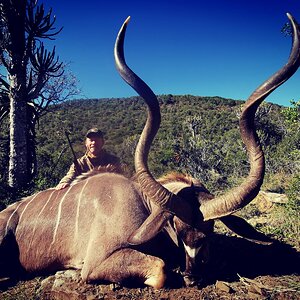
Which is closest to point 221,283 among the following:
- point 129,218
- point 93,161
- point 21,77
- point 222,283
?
point 222,283

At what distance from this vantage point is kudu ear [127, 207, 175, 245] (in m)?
2.85

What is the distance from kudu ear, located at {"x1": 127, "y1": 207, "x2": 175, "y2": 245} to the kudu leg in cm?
20

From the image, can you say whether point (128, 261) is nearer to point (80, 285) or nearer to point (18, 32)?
point (80, 285)

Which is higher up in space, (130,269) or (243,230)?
(243,230)

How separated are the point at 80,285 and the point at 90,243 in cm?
39

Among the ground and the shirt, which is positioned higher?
the shirt

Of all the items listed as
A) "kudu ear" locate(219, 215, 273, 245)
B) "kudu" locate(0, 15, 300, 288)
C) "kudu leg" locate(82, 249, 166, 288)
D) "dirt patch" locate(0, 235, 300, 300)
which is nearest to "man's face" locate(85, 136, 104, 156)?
"kudu" locate(0, 15, 300, 288)

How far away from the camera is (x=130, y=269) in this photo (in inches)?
116

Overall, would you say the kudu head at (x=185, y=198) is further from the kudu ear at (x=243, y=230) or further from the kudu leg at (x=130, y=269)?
the kudu ear at (x=243, y=230)

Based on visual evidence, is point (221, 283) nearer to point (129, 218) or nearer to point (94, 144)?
point (129, 218)

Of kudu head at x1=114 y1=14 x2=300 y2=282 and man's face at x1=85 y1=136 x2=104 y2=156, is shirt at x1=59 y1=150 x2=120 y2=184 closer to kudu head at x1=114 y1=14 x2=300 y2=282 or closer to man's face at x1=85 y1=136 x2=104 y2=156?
man's face at x1=85 y1=136 x2=104 y2=156

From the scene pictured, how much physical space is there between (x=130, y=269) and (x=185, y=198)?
0.83m

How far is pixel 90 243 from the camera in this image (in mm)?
3211

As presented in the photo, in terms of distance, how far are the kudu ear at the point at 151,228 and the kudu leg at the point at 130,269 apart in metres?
0.20
